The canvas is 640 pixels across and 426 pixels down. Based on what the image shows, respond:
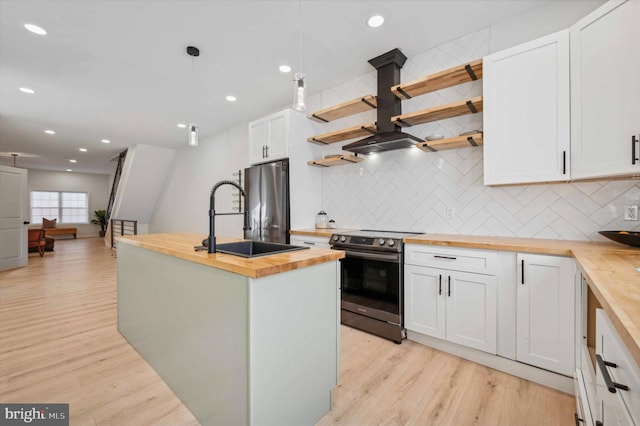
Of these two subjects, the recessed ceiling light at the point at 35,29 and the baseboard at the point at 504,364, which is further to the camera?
the recessed ceiling light at the point at 35,29

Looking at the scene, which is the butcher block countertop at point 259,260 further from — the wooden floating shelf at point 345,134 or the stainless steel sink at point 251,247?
the wooden floating shelf at point 345,134

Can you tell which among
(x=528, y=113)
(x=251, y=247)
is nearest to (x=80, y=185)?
(x=251, y=247)

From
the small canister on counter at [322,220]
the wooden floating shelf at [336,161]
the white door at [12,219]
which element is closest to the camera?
the wooden floating shelf at [336,161]

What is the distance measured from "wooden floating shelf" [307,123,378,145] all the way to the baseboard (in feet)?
7.14

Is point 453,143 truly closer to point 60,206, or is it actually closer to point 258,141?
point 258,141

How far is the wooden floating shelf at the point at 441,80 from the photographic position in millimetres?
2361

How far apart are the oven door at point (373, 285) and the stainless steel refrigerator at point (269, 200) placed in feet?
3.37

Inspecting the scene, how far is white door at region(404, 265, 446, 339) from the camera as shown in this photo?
7.47 ft

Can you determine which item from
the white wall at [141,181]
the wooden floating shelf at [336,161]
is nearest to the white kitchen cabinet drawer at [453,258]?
the wooden floating shelf at [336,161]

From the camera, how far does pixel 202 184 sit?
20.9ft

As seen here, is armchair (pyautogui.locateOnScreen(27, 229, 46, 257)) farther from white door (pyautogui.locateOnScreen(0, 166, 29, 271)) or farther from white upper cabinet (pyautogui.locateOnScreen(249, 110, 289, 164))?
white upper cabinet (pyautogui.locateOnScreen(249, 110, 289, 164))

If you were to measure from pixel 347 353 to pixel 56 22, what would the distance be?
12.9 feet

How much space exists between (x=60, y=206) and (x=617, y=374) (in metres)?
16.1

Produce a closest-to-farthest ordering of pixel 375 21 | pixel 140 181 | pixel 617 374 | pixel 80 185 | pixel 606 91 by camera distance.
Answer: pixel 617 374
pixel 606 91
pixel 375 21
pixel 140 181
pixel 80 185
